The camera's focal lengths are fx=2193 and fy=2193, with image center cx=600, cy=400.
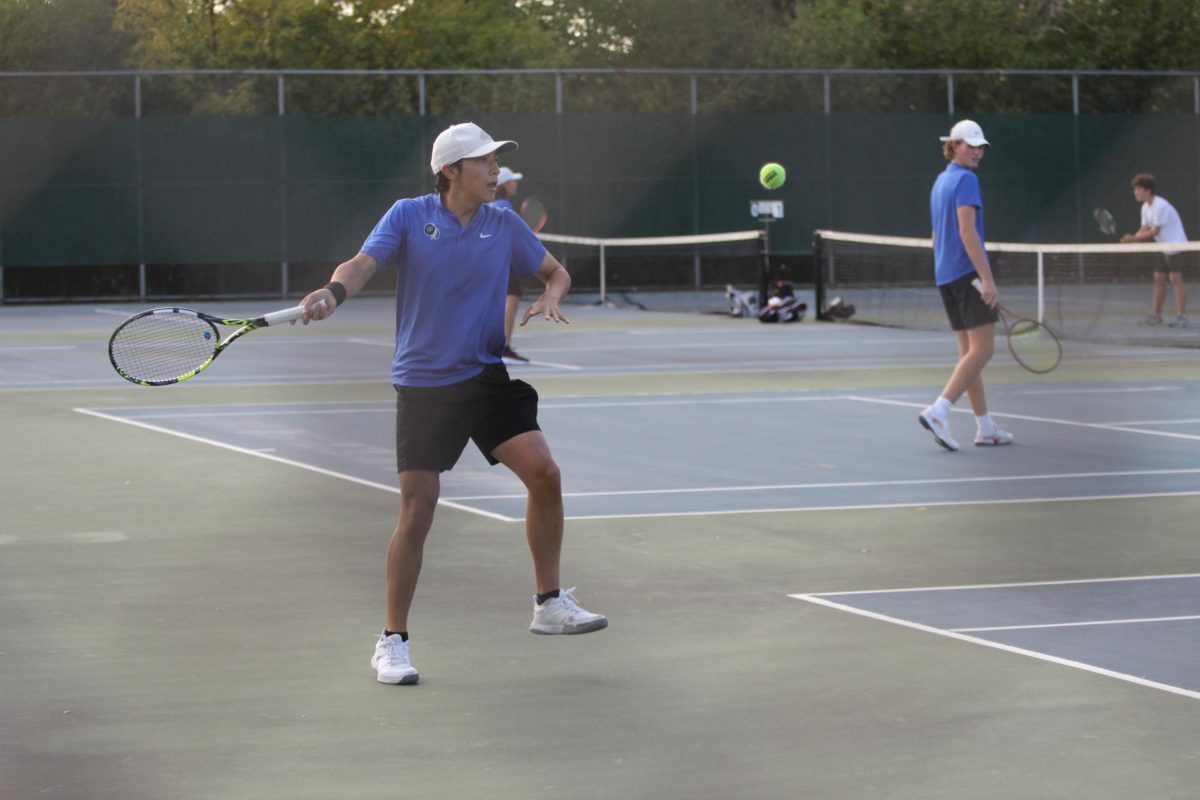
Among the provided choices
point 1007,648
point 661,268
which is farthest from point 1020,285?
point 1007,648

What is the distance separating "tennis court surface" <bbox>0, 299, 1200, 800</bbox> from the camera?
16.8 ft

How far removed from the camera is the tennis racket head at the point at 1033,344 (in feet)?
48.2

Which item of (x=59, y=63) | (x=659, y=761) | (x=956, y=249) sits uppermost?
(x=59, y=63)

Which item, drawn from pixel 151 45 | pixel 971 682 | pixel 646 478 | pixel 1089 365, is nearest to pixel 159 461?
pixel 646 478

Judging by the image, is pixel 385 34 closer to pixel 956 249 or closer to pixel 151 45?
pixel 151 45

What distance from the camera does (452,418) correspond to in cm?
625

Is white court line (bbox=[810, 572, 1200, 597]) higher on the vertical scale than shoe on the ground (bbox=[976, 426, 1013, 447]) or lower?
lower

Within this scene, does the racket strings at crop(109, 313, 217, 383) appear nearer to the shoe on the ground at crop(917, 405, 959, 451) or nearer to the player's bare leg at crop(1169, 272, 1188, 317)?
the shoe on the ground at crop(917, 405, 959, 451)

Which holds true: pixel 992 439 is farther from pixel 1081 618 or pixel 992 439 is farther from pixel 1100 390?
pixel 1081 618

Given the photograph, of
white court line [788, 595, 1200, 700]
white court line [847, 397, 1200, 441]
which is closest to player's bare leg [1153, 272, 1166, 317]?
white court line [847, 397, 1200, 441]

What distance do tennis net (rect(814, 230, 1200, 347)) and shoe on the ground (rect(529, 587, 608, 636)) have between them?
15010 millimetres

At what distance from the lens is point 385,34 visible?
40.0m

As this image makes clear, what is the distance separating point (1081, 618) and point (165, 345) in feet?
9.83

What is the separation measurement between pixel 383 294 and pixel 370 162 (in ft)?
6.29
